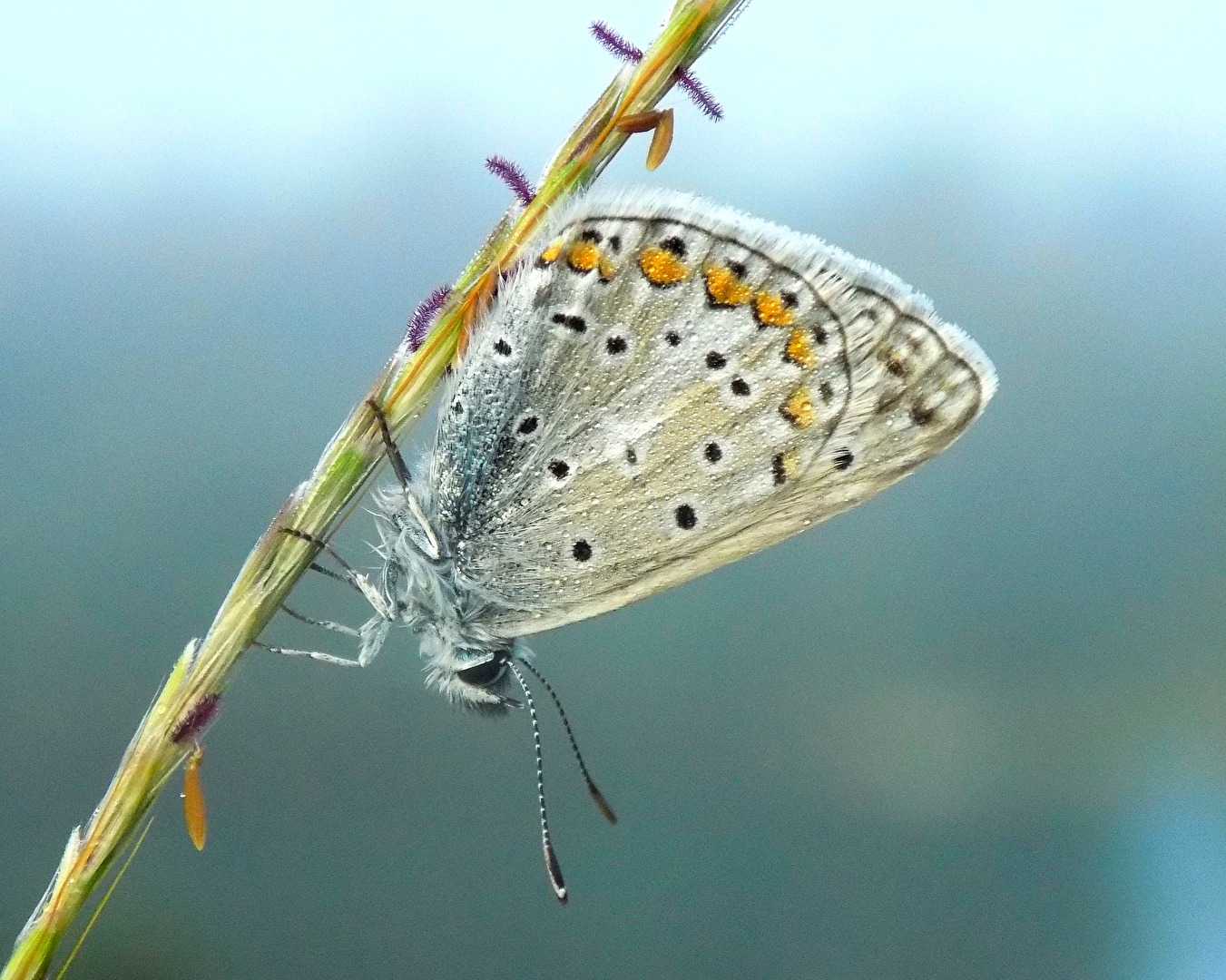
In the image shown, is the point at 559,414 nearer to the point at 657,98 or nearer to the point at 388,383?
the point at 388,383

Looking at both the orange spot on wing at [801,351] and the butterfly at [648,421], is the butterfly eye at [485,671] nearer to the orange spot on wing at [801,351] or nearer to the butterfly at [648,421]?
the butterfly at [648,421]

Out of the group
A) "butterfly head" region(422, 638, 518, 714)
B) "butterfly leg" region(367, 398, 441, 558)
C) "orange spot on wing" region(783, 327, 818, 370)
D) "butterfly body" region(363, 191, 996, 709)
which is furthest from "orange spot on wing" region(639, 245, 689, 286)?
"butterfly head" region(422, 638, 518, 714)

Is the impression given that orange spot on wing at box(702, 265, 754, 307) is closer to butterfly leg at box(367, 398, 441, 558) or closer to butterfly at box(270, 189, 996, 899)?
butterfly at box(270, 189, 996, 899)

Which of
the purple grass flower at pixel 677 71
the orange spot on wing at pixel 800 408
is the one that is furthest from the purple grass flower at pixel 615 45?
the orange spot on wing at pixel 800 408

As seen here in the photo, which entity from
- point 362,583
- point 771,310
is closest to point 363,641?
point 362,583

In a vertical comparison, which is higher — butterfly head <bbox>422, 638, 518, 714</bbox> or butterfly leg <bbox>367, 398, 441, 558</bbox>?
butterfly leg <bbox>367, 398, 441, 558</bbox>

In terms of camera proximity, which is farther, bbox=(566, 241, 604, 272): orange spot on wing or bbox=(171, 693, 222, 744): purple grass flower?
bbox=(566, 241, 604, 272): orange spot on wing
